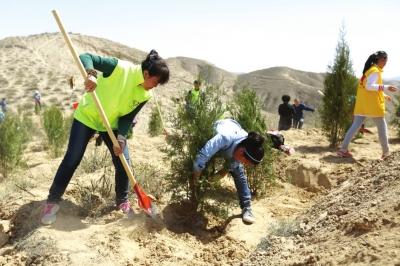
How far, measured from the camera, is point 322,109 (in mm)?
9477

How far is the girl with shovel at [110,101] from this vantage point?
13.4 feet

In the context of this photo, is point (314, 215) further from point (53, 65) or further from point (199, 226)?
point (53, 65)

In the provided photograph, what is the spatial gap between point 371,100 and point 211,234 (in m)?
3.57

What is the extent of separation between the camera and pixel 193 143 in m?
4.66

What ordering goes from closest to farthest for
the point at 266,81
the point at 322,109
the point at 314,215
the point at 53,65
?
the point at 314,215, the point at 322,109, the point at 53,65, the point at 266,81

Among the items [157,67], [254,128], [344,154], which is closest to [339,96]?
[344,154]

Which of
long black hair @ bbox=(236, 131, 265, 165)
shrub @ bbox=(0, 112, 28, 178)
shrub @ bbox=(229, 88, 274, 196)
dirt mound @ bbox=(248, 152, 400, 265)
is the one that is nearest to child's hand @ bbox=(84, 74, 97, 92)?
long black hair @ bbox=(236, 131, 265, 165)

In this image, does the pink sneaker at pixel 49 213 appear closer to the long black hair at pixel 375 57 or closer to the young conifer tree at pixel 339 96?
the long black hair at pixel 375 57

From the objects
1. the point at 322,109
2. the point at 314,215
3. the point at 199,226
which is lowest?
the point at 199,226

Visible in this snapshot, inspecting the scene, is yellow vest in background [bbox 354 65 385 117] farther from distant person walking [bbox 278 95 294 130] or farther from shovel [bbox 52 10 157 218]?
distant person walking [bbox 278 95 294 130]

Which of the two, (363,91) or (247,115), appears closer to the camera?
(247,115)

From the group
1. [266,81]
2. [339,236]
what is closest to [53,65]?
[266,81]

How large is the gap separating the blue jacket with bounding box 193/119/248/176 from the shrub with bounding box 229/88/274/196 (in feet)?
3.83

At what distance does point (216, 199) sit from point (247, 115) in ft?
5.19
